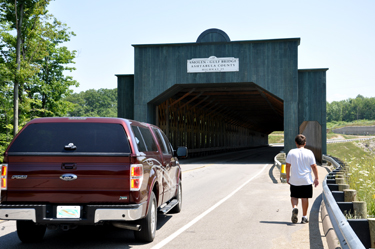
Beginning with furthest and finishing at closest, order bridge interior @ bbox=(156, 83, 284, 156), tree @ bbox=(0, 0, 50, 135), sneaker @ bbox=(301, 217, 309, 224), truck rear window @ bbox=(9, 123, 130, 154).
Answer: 1. bridge interior @ bbox=(156, 83, 284, 156)
2. tree @ bbox=(0, 0, 50, 135)
3. sneaker @ bbox=(301, 217, 309, 224)
4. truck rear window @ bbox=(9, 123, 130, 154)

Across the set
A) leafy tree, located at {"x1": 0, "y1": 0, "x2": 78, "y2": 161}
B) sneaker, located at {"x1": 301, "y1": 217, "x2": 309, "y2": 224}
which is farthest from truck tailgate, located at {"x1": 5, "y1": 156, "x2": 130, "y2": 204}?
leafy tree, located at {"x1": 0, "y1": 0, "x2": 78, "y2": 161}

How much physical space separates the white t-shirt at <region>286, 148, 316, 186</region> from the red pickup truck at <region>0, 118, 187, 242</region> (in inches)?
124

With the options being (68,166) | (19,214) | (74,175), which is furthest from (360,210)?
(19,214)

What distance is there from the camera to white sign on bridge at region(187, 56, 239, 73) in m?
29.8

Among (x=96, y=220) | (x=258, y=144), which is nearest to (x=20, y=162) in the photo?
(x=96, y=220)

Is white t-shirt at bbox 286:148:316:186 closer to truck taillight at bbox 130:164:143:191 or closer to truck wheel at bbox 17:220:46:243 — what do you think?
truck taillight at bbox 130:164:143:191

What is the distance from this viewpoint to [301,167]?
791 centimetres

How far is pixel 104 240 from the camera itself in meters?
6.75

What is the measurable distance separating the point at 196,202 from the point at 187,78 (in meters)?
20.2

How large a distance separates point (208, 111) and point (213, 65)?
76.2ft

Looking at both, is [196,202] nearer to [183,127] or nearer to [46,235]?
[46,235]

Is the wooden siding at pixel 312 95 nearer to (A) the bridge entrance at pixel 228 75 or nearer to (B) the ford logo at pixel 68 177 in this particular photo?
(A) the bridge entrance at pixel 228 75

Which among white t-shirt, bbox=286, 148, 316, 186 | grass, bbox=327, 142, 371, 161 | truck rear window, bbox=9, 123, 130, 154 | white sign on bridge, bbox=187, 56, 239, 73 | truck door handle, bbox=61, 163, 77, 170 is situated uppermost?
white sign on bridge, bbox=187, 56, 239, 73

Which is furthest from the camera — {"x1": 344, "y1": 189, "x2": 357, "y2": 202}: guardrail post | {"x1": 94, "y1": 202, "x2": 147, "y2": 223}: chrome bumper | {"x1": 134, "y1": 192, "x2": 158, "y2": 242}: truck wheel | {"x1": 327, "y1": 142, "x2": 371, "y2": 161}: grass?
{"x1": 327, "y1": 142, "x2": 371, "y2": 161}: grass
